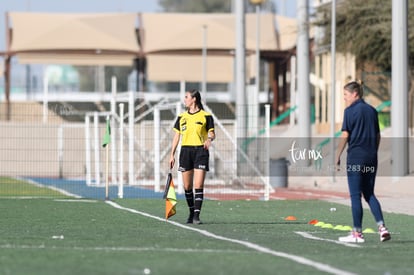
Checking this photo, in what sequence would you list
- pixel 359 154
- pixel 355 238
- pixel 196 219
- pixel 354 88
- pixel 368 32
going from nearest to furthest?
1. pixel 355 238
2. pixel 359 154
3. pixel 354 88
4. pixel 196 219
5. pixel 368 32

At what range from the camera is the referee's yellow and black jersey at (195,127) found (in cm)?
1830

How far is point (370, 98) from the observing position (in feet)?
162

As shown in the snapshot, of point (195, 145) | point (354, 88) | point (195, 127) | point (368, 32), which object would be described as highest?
point (368, 32)

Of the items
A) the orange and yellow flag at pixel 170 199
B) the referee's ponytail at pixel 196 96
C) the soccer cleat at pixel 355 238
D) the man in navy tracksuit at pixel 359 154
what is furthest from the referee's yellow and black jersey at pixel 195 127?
the soccer cleat at pixel 355 238

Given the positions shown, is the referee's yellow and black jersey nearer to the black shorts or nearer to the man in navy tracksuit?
the black shorts

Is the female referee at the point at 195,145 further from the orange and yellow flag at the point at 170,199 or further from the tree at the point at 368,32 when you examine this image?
the tree at the point at 368,32

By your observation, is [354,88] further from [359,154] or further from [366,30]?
[366,30]

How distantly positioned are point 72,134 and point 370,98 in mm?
13062

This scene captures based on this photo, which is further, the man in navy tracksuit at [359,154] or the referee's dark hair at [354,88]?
the referee's dark hair at [354,88]

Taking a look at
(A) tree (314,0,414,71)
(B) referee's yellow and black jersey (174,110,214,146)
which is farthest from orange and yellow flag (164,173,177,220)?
(A) tree (314,0,414,71)

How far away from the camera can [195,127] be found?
18.3m

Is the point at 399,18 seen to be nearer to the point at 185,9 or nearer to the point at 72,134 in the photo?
the point at 72,134

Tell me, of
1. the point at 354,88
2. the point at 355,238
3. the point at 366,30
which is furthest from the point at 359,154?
the point at 366,30

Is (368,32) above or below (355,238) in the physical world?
above
